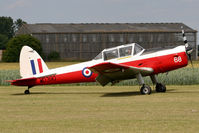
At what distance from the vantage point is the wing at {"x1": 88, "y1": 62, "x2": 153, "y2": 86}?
15117 millimetres

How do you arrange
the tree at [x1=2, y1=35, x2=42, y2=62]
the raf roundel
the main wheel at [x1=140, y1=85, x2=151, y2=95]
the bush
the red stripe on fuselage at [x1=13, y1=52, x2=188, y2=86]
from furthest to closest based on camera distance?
1. the bush
2. the tree at [x1=2, y1=35, x2=42, y2=62]
3. the raf roundel
4. the red stripe on fuselage at [x1=13, y1=52, x2=188, y2=86]
5. the main wheel at [x1=140, y1=85, x2=151, y2=95]

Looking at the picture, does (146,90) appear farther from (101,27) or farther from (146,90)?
(101,27)

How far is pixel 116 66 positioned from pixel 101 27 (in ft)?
246

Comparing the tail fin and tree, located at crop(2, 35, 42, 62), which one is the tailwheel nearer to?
the tail fin

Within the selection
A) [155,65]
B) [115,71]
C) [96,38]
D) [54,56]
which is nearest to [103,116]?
[115,71]

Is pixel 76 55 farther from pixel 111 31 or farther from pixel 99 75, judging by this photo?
pixel 99 75

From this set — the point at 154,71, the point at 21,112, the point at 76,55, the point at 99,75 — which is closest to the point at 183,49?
the point at 154,71

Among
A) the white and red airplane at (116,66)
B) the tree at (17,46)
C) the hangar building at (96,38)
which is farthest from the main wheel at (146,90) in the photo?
the hangar building at (96,38)

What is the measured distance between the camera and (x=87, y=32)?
8619 cm

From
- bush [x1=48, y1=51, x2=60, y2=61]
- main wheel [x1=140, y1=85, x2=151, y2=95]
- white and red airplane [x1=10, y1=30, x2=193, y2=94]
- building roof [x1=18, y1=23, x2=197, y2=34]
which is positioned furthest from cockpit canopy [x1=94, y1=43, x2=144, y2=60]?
building roof [x1=18, y1=23, x2=197, y2=34]

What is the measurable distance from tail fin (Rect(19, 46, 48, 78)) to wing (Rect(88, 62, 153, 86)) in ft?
9.22

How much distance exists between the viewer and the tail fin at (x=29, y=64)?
688 inches

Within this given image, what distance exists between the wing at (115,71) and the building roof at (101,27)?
7064 centimetres

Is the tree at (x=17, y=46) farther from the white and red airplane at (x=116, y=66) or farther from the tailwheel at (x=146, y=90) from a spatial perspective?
the tailwheel at (x=146, y=90)
